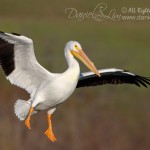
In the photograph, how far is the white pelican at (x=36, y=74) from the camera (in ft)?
30.1

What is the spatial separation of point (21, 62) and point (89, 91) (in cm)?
530

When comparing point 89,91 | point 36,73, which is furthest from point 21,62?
point 89,91

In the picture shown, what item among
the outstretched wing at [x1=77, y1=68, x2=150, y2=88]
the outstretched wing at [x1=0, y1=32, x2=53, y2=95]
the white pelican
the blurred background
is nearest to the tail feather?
the white pelican

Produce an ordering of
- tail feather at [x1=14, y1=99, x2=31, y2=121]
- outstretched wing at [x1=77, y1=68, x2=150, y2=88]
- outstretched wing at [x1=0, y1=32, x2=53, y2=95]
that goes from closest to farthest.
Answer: outstretched wing at [x1=0, y1=32, x2=53, y2=95] < tail feather at [x1=14, y1=99, x2=31, y2=121] < outstretched wing at [x1=77, y1=68, x2=150, y2=88]

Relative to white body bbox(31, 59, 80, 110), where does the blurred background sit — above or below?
below

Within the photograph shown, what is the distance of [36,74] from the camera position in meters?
9.67

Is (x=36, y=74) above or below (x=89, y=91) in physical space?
above

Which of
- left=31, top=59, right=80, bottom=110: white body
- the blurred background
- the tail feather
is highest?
left=31, top=59, right=80, bottom=110: white body

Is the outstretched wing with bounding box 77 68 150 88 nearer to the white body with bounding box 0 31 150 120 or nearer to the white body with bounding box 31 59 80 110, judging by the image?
the white body with bounding box 0 31 150 120

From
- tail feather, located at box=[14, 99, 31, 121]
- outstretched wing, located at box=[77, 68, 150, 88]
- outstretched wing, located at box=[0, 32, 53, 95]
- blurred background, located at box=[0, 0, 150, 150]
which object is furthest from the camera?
blurred background, located at box=[0, 0, 150, 150]

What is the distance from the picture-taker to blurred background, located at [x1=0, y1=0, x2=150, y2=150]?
1159 centimetres

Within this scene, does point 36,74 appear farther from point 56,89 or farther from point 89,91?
point 89,91

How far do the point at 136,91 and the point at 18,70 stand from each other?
6695mm

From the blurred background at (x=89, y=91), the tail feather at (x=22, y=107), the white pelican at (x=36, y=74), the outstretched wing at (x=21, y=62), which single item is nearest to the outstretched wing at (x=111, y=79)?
the white pelican at (x=36, y=74)
